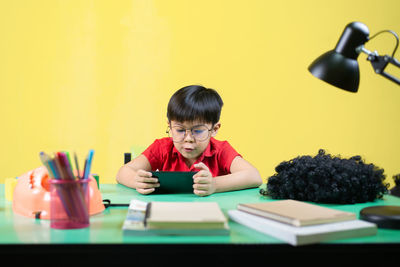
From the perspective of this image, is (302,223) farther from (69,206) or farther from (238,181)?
(238,181)

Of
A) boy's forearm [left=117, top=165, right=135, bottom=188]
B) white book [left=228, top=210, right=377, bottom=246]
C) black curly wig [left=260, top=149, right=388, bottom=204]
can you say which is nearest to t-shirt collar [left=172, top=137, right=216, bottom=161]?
boy's forearm [left=117, top=165, right=135, bottom=188]

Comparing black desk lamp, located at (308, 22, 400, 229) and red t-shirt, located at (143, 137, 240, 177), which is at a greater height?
black desk lamp, located at (308, 22, 400, 229)

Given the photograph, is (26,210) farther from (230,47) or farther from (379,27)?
(379,27)

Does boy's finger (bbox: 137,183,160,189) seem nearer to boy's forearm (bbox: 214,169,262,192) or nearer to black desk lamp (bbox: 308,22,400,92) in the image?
boy's forearm (bbox: 214,169,262,192)

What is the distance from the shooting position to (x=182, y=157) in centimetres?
178

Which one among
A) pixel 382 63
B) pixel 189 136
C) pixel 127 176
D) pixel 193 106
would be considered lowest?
pixel 127 176

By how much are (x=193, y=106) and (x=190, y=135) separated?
0.13 meters

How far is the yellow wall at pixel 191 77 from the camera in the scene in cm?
298

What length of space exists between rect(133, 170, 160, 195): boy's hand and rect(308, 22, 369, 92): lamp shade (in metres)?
0.60

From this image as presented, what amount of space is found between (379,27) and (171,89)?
165 cm

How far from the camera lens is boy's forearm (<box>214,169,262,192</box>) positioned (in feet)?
4.36

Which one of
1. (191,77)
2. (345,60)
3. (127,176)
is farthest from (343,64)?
(191,77)

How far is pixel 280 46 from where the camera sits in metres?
3.03

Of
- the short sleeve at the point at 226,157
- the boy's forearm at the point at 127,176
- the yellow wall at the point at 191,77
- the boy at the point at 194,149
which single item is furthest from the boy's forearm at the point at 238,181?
the yellow wall at the point at 191,77
